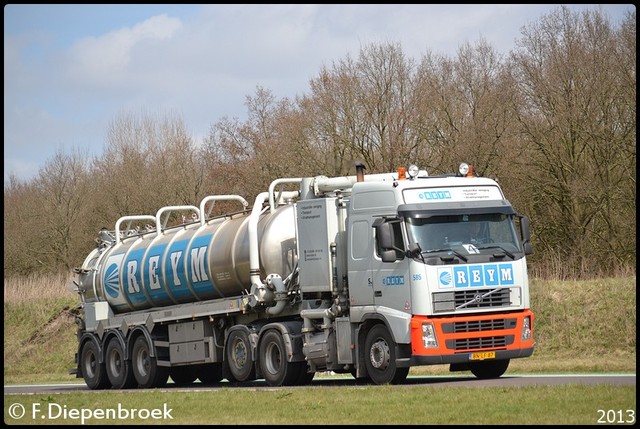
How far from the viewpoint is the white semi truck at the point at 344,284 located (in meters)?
18.5

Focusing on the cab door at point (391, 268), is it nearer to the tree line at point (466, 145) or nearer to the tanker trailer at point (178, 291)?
the tanker trailer at point (178, 291)

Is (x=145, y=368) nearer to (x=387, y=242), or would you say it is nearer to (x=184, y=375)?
(x=184, y=375)

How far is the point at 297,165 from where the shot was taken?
146 feet

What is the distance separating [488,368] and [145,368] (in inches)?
336

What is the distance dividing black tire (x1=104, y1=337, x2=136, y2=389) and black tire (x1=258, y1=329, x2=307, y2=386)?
542 centimetres

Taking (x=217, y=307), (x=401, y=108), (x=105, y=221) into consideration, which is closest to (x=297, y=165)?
(x=401, y=108)

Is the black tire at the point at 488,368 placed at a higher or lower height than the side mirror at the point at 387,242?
lower

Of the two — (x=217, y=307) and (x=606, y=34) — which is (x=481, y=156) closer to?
(x=606, y=34)

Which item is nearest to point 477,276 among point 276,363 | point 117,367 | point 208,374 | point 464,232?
point 464,232

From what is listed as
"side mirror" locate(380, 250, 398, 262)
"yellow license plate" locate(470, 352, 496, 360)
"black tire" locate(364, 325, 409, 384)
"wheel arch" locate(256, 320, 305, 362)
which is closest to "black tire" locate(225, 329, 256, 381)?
"wheel arch" locate(256, 320, 305, 362)

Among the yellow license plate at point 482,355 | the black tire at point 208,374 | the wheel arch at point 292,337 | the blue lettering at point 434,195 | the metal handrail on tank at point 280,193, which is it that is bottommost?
the black tire at point 208,374

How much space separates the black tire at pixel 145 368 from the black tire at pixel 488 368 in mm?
7751

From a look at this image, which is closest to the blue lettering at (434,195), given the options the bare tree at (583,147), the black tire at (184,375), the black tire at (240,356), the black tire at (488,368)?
the black tire at (488,368)

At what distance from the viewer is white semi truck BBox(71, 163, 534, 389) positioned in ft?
60.7
